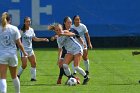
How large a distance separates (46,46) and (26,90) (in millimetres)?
26396

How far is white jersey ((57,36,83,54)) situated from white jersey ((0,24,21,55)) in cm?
447

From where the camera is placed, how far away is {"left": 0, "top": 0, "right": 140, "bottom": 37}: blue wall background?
141 ft

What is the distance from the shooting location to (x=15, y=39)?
14.2m

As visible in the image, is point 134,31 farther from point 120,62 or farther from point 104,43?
point 120,62

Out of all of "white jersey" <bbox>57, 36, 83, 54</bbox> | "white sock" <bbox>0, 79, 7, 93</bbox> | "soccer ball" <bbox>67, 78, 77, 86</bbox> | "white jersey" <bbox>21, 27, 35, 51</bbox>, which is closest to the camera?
"white sock" <bbox>0, 79, 7, 93</bbox>

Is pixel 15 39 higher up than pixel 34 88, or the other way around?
pixel 15 39

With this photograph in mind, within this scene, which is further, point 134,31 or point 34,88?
point 134,31

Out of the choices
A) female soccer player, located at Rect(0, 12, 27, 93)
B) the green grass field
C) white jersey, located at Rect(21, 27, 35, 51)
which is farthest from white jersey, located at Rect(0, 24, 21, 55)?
white jersey, located at Rect(21, 27, 35, 51)

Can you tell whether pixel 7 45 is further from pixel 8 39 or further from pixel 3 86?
pixel 3 86

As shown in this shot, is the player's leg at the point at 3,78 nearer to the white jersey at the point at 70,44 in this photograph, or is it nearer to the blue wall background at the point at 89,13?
the white jersey at the point at 70,44

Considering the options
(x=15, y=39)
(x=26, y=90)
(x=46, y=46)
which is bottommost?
(x=46, y=46)

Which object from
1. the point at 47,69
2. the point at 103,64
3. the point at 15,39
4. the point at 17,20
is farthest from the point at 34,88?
the point at 17,20

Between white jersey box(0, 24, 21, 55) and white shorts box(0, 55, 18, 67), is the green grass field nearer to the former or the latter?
white shorts box(0, 55, 18, 67)

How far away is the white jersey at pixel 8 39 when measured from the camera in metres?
14.1
